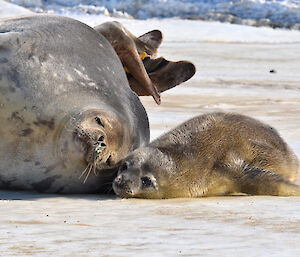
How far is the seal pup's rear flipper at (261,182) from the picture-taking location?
416cm

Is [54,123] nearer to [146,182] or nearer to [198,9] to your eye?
[146,182]

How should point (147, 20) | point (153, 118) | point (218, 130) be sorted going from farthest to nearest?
point (147, 20), point (153, 118), point (218, 130)

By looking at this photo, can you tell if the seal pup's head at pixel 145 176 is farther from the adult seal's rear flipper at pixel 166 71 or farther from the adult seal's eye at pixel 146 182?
the adult seal's rear flipper at pixel 166 71

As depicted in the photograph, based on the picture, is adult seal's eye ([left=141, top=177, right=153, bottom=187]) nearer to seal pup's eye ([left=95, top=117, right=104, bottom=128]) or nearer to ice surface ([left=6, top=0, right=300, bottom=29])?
seal pup's eye ([left=95, top=117, right=104, bottom=128])

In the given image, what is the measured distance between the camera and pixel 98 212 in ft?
11.4


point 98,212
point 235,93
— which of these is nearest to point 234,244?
point 98,212

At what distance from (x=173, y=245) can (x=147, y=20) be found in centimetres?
1657

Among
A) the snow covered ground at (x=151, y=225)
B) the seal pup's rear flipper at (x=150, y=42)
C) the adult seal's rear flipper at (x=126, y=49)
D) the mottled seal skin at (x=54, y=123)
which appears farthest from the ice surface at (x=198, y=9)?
the mottled seal skin at (x=54, y=123)

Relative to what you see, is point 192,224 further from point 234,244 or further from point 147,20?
point 147,20

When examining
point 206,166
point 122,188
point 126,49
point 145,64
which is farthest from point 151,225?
point 145,64

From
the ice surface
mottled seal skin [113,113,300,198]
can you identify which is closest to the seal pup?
mottled seal skin [113,113,300,198]

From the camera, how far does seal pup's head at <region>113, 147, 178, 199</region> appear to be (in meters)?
4.14

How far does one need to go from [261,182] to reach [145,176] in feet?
1.99

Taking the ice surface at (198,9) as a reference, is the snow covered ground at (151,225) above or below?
above
